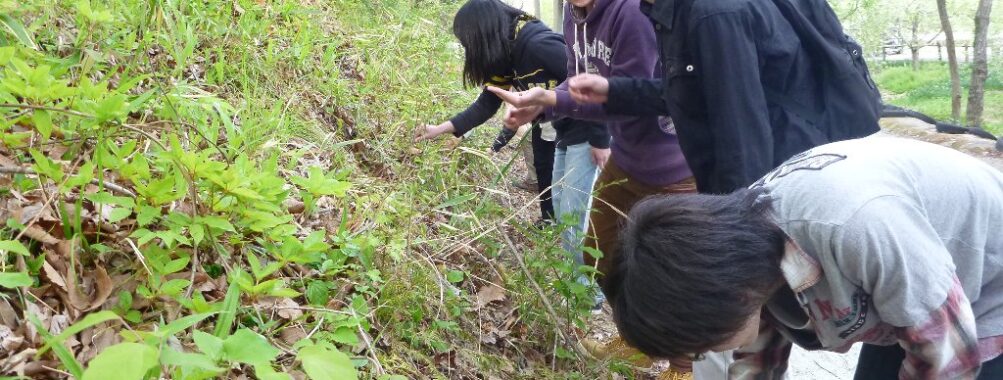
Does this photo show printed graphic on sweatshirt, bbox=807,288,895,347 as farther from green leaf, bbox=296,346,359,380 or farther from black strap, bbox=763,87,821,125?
green leaf, bbox=296,346,359,380

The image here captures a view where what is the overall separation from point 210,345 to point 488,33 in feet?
8.72

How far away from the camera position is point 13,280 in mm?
1439

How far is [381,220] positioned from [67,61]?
42.3 inches

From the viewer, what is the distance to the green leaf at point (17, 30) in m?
2.25

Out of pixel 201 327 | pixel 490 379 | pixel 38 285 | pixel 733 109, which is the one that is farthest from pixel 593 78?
pixel 38 285

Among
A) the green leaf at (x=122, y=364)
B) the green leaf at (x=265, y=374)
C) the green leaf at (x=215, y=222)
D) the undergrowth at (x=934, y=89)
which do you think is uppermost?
the green leaf at (x=122, y=364)

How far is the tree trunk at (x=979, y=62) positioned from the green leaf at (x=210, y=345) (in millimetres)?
12826

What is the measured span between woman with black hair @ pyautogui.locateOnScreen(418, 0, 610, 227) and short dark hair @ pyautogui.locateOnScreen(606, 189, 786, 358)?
5.96 feet

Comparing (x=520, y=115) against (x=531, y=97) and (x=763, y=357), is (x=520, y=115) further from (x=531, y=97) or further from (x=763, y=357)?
(x=763, y=357)

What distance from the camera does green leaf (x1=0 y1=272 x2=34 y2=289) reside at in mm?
1419

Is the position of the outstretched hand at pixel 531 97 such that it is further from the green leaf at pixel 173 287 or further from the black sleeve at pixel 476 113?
the green leaf at pixel 173 287

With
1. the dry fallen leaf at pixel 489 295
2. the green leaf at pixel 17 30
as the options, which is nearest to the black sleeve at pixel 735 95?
the dry fallen leaf at pixel 489 295

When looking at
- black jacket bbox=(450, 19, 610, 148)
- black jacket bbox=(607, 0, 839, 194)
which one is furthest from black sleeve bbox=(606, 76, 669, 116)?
black jacket bbox=(450, 19, 610, 148)

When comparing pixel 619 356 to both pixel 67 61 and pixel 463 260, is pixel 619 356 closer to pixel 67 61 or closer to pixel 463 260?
pixel 463 260
